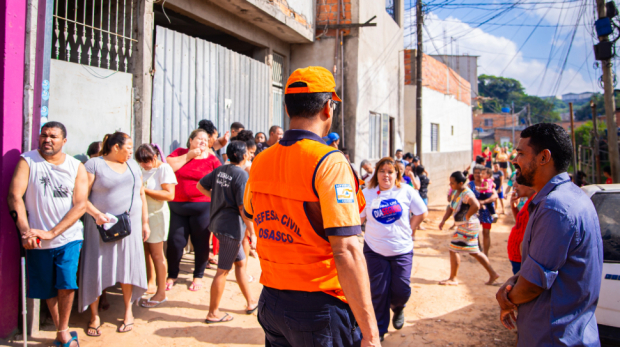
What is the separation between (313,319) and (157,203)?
3480 millimetres

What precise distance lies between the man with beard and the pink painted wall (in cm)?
396

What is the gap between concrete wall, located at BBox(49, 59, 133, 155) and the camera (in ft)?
14.9

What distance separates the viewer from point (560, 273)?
1962 mm

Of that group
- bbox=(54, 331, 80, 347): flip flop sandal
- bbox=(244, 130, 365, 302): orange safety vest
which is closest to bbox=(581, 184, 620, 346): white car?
bbox=(244, 130, 365, 302): orange safety vest

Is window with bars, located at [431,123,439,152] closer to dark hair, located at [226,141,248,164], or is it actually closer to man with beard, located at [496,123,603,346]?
dark hair, located at [226,141,248,164]

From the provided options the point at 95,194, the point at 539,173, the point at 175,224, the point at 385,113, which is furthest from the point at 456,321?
the point at 385,113

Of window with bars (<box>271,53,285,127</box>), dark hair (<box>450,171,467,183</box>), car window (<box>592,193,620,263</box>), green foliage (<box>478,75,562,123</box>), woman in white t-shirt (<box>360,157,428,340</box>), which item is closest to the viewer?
car window (<box>592,193,620,263</box>)

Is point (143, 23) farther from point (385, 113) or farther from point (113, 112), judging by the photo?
point (385, 113)

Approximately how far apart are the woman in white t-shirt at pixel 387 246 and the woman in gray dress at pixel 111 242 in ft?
7.58

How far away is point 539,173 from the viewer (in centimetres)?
218

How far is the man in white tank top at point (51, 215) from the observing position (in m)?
3.52

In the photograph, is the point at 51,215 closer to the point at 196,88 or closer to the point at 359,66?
the point at 196,88

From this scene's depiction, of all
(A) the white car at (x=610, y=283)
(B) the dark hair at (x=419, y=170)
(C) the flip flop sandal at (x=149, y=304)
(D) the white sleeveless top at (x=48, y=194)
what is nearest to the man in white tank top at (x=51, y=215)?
(D) the white sleeveless top at (x=48, y=194)

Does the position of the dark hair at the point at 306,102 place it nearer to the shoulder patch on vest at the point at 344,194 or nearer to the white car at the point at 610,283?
the shoulder patch on vest at the point at 344,194
